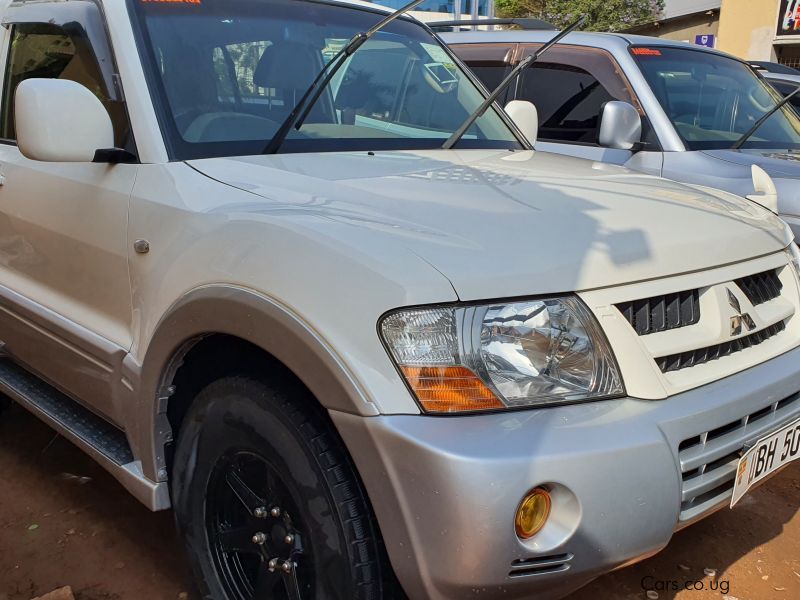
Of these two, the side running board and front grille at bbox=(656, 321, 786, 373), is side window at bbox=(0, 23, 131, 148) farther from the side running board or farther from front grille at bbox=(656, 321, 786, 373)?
front grille at bbox=(656, 321, 786, 373)

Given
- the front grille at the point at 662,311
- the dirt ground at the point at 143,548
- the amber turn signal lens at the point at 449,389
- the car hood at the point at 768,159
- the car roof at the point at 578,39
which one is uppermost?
the car roof at the point at 578,39

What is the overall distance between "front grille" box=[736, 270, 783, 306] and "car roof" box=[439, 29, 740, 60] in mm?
2833

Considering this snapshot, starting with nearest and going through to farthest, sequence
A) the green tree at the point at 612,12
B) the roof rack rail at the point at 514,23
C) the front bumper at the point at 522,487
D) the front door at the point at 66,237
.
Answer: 1. the front bumper at the point at 522,487
2. the front door at the point at 66,237
3. the roof rack rail at the point at 514,23
4. the green tree at the point at 612,12

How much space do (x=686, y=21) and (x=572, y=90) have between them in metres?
22.1

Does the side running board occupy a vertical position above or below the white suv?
below

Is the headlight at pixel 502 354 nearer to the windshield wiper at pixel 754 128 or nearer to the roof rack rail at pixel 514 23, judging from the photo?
the roof rack rail at pixel 514 23

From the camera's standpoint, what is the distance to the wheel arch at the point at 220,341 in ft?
5.56

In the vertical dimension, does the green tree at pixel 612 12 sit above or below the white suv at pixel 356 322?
above

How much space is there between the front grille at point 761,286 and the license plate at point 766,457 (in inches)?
14.6

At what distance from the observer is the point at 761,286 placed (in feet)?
7.61

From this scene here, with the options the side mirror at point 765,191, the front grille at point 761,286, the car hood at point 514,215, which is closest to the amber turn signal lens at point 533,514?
the car hood at point 514,215

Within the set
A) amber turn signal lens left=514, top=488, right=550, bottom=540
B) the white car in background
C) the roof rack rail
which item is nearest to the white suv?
amber turn signal lens left=514, top=488, right=550, bottom=540

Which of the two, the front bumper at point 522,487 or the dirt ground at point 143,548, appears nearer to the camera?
the front bumper at point 522,487

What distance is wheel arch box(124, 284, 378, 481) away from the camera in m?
1.70
